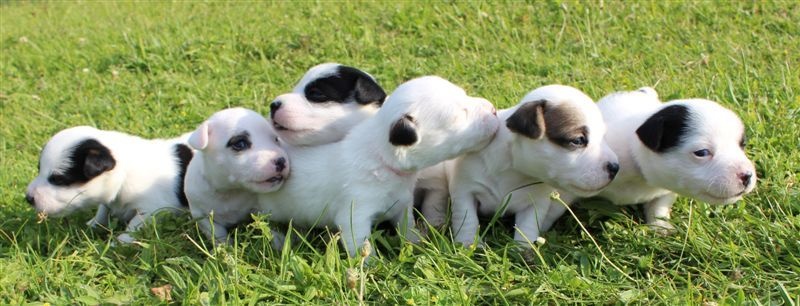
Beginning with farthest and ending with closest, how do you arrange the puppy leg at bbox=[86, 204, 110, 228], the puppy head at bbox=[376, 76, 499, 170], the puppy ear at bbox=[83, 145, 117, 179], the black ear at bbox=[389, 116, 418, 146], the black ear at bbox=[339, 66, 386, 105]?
1. the puppy leg at bbox=[86, 204, 110, 228]
2. the puppy ear at bbox=[83, 145, 117, 179]
3. the black ear at bbox=[339, 66, 386, 105]
4. the puppy head at bbox=[376, 76, 499, 170]
5. the black ear at bbox=[389, 116, 418, 146]

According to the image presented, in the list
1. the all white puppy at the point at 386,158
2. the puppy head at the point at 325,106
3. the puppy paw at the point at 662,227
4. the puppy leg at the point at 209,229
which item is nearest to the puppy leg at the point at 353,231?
the all white puppy at the point at 386,158

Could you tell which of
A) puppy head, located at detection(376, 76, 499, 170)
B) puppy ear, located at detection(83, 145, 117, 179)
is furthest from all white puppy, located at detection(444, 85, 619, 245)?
puppy ear, located at detection(83, 145, 117, 179)

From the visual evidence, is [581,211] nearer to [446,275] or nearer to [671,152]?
[671,152]

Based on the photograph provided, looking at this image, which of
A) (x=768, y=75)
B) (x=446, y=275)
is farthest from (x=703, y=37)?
(x=446, y=275)

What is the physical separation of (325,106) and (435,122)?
2.54 ft

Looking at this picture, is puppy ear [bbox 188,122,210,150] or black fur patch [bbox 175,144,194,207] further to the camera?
black fur patch [bbox 175,144,194,207]

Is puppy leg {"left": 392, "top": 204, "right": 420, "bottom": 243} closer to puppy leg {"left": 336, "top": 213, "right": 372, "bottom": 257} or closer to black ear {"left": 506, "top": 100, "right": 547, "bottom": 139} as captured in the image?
puppy leg {"left": 336, "top": 213, "right": 372, "bottom": 257}

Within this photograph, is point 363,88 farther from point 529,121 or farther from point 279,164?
point 529,121

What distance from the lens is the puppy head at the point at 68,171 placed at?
490cm

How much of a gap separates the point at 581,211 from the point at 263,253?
171cm

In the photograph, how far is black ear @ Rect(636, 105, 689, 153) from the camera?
150 inches

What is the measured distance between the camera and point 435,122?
411 cm

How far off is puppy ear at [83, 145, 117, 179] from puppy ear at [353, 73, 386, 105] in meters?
1.61

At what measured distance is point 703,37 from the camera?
7.37m
